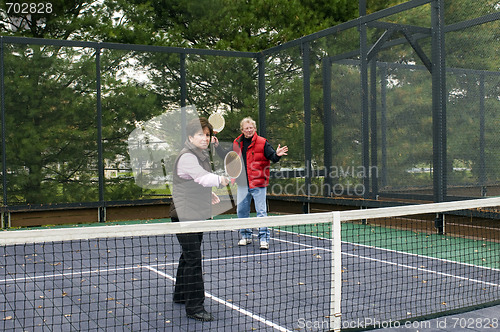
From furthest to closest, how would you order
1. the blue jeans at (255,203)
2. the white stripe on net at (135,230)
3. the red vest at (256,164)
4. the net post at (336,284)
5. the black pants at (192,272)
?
1. the red vest at (256,164)
2. the blue jeans at (255,203)
3. the black pants at (192,272)
4. the net post at (336,284)
5. the white stripe on net at (135,230)

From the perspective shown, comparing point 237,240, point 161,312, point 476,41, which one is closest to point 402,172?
point 476,41

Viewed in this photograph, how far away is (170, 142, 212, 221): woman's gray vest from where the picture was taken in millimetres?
4477

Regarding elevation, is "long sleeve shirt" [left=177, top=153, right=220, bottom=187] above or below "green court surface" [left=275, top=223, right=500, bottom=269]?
above

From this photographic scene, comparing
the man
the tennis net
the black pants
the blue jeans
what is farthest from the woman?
the man

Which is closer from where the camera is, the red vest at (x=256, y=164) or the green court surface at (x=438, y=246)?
the green court surface at (x=438, y=246)

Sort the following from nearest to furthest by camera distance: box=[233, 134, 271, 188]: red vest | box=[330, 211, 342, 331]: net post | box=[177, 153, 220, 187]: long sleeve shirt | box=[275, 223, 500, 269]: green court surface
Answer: box=[330, 211, 342, 331]: net post
box=[177, 153, 220, 187]: long sleeve shirt
box=[275, 223, 500, 269]: green court surface
box=[233, 134, 271, 188]: red vest

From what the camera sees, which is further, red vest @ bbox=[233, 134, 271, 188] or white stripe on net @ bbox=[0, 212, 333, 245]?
red vest @ bbox=[233, 134, 271, 188]

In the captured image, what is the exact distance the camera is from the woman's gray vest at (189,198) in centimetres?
448

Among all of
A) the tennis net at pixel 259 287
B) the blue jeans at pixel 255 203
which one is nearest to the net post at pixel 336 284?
the tennis net at pixel 259 287

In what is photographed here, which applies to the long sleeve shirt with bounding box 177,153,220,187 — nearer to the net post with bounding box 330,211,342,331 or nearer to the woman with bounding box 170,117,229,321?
the woman with bounding box 170,117,229,321

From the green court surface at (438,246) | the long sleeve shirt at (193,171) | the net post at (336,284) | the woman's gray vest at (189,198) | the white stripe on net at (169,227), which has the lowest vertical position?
the green court surface at (438,246)

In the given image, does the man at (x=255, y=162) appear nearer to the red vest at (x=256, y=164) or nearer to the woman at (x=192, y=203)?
the red vest at (x=256, y=164)

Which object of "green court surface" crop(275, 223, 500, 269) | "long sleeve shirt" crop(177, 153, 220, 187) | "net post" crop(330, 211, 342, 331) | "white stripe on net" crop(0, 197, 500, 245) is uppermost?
"long sleeve shirt" crop(177, 153, 220, 187)

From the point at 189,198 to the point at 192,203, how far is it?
51 millimetres
